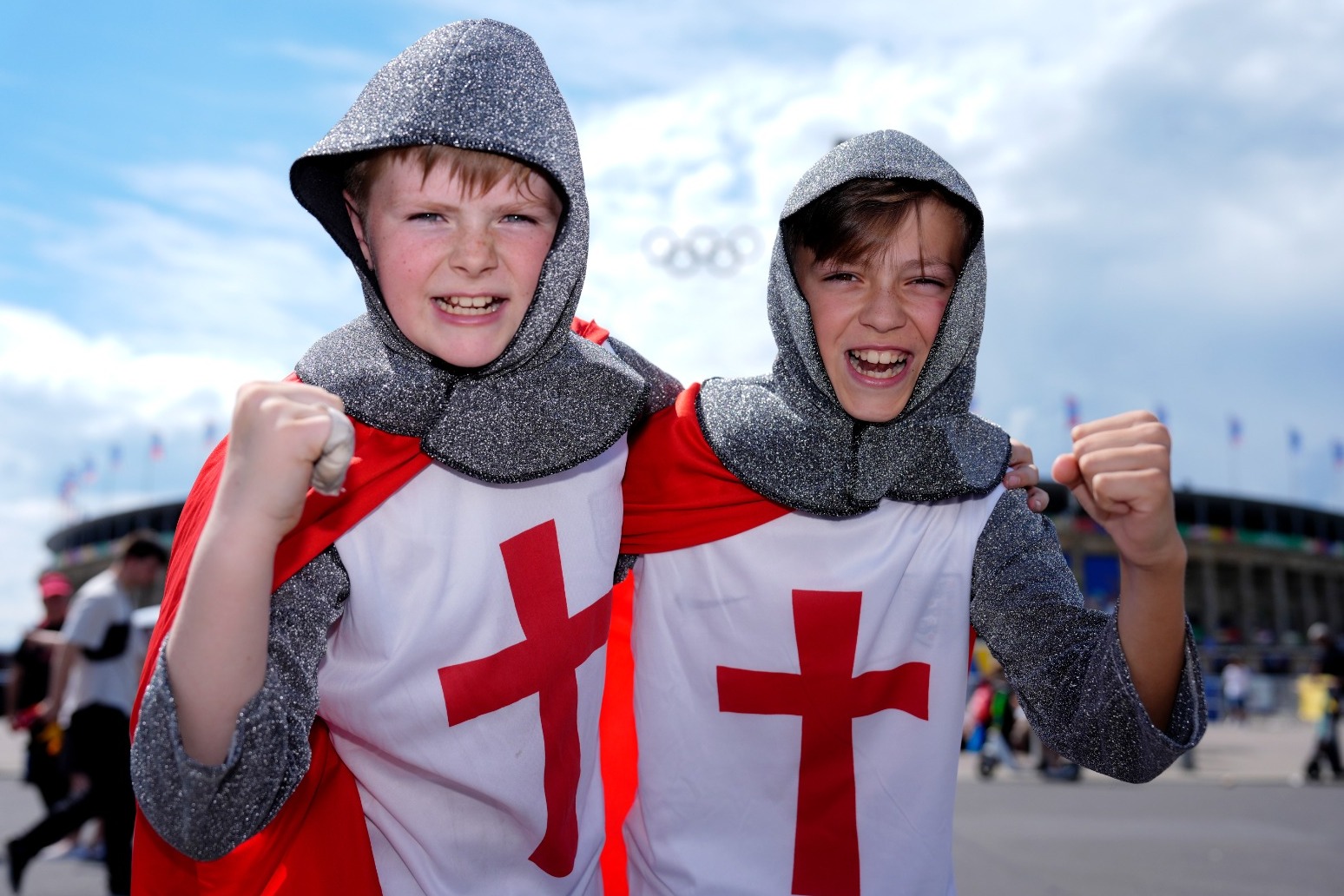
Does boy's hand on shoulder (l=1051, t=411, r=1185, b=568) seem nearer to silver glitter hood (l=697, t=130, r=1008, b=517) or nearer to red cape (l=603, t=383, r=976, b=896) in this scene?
silver glitter hood (l=697, t=130, r=1008, b=517)

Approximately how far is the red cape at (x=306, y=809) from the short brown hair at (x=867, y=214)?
34.4 inches

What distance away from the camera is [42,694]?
814cm

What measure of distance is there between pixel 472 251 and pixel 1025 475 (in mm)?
1113

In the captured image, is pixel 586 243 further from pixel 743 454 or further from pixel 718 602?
pixel 718 602

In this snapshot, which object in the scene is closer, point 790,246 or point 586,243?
point 586,243

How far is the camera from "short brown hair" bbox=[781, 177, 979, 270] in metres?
2.23

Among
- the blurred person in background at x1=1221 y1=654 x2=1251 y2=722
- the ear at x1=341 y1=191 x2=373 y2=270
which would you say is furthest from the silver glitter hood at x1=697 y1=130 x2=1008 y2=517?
the blurred person in background at x1=1221 y1=654 x2=1251 y2=722

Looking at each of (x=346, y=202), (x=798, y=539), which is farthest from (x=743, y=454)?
(x=346, y=202)

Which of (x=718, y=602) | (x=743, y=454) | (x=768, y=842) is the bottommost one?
(x=768, y=842)

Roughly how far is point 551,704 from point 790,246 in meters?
1.00

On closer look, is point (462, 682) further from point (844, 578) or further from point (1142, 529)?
point (1142, 529)

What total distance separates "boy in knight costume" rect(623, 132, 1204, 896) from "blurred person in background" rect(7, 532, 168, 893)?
4.99 meters

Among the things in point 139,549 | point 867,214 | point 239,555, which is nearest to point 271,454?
point 239,555

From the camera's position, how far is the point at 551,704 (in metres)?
2.03
